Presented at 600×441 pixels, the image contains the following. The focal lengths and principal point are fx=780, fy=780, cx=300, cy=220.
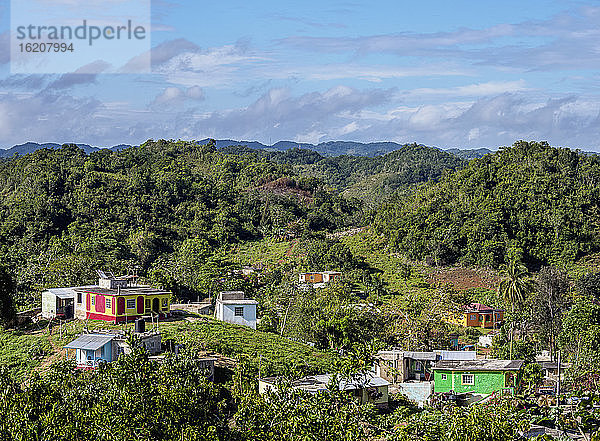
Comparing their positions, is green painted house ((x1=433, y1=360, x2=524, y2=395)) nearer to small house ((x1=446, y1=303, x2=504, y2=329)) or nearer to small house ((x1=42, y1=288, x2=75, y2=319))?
small house ((x1=42, y1=288, x2=75, y2=319))

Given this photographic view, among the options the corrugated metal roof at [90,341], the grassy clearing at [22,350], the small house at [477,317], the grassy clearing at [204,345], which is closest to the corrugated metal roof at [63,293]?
the grassy clearing at [204,345]

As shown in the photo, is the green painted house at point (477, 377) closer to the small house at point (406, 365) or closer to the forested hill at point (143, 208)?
the small house at point (406, 365)

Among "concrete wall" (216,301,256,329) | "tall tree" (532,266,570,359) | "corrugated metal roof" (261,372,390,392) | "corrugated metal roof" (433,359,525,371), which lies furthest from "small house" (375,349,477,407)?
"tall tree" (532,266,570,359)

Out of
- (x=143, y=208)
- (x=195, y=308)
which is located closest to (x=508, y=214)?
(x=143, y=208)

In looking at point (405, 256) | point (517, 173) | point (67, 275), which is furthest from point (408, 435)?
point (517, 173)

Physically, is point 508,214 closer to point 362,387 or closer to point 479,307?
point 479,307

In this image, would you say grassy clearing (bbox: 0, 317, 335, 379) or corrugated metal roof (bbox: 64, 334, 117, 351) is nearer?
corrugated metal roof (bbox: 64, 334, 117, 351)

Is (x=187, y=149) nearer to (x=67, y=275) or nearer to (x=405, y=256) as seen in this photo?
(x=405, y=256)
